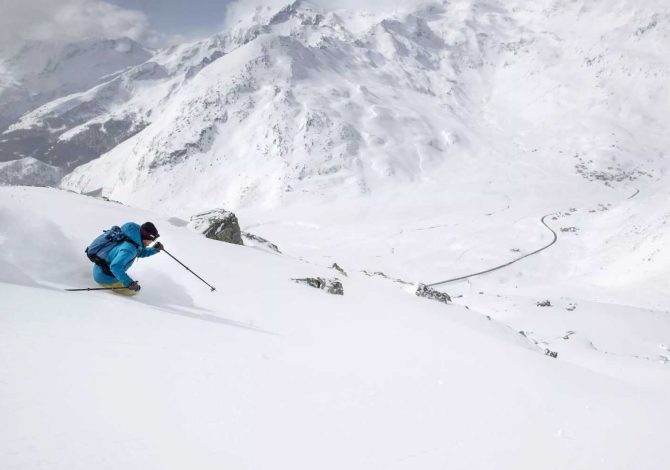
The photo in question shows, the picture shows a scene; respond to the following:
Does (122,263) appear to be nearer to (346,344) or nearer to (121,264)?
(121,264)

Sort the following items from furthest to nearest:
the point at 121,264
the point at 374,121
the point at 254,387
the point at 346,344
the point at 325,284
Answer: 1. the point at 374,121
2. the point at 325,284
3. the point at 346,344
4. the point at 121,264
5. the point at 254,387

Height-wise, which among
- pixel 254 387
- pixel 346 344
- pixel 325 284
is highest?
pixel 325 284

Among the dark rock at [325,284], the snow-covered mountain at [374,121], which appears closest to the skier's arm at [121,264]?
the dark rock at [325,284]

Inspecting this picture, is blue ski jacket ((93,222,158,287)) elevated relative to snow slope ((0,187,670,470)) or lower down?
elevated

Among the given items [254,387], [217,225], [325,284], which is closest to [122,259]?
[254,387]

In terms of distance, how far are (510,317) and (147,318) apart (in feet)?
73.6

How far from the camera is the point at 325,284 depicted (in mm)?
12453

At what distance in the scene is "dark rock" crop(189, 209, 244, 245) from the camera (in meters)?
15.9

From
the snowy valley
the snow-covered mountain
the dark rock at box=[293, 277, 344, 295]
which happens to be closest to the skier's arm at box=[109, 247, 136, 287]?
the snowy valley

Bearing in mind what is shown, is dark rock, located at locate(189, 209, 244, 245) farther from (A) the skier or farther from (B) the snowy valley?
(A) the skier

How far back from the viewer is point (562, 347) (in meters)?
17.2

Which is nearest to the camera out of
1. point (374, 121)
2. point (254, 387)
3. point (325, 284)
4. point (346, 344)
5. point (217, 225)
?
point (254, 387)

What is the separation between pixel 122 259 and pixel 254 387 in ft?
11.8

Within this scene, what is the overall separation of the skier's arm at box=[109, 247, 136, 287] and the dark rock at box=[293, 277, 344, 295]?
5.71 m
